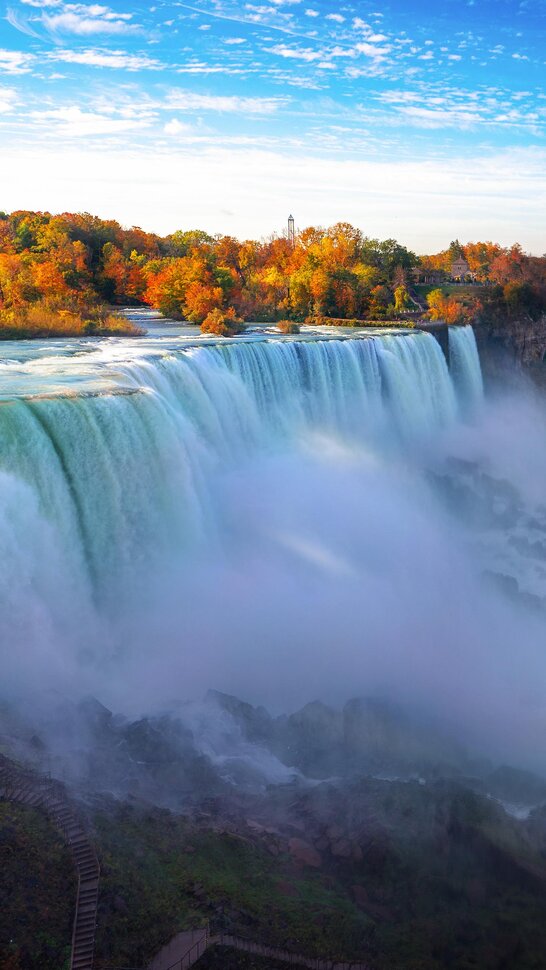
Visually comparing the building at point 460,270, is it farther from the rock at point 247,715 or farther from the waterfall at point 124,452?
the rock at point 247,715

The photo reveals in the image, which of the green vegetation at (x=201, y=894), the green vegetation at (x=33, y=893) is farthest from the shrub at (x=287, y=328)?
the green vegetation at (x=33, y=893)

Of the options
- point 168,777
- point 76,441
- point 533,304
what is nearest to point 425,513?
point 76,441

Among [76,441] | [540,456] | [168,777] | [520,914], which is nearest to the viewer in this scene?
[520,914]

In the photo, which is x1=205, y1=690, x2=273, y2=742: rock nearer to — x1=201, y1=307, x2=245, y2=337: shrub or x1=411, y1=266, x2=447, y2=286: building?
x1=201, y1=307, x2=245, y2=337: shrub

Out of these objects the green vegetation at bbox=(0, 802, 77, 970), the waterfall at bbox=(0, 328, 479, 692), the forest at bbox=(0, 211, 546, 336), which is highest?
Answer: the forest at bbox=(0, 211, 546, 336)

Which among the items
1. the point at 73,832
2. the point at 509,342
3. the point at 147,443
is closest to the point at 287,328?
the point at 509,342

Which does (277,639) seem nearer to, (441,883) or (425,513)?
(441,883)

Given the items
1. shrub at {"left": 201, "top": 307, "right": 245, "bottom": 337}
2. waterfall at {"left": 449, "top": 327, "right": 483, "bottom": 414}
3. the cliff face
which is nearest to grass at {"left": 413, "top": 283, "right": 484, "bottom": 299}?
the cliff face
